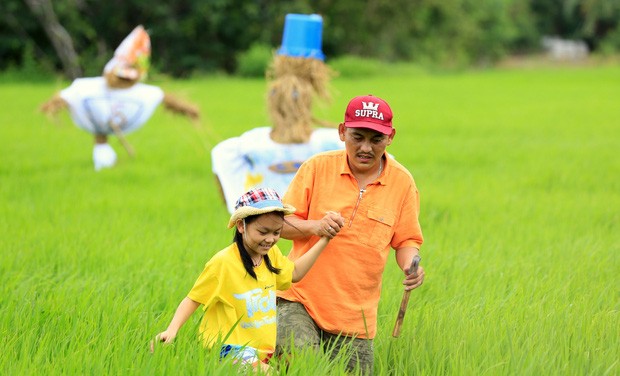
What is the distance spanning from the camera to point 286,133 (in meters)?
5.14

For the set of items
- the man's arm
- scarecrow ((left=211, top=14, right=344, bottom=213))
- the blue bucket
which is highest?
the blue bucket

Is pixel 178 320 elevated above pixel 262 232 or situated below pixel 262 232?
below

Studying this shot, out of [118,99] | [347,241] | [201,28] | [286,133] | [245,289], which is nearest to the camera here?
[245,289]

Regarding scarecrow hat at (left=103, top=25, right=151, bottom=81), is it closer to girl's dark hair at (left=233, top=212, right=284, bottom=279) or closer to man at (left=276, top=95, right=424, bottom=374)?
man at (left=276, top=95, right=424, bottom=374)

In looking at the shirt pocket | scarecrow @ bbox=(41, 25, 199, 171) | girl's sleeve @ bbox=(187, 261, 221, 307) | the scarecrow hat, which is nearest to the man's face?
the shirt pocket

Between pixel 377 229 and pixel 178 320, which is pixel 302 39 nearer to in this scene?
pixel 377 229

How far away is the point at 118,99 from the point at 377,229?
5.22 meters

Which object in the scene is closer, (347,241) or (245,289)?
(245,289)

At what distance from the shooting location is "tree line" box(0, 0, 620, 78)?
27.9 m

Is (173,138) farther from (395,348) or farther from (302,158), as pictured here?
(395,348)

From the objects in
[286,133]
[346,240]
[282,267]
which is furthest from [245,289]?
[286,133]

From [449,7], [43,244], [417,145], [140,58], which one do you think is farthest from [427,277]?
[449,7]

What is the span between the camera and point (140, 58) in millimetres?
8344

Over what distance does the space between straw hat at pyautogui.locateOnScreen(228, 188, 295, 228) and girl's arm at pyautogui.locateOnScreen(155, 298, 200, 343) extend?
295 mm
